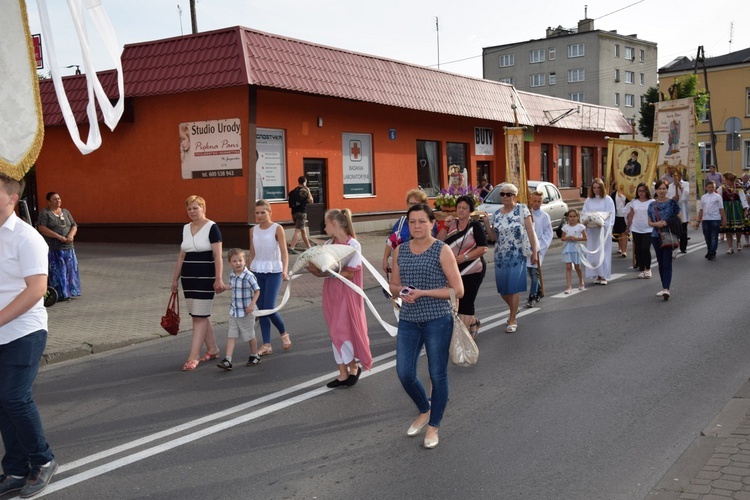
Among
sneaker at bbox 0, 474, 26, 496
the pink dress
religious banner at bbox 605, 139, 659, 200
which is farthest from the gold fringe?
religious banner at bbox 605, 139, 659, 200

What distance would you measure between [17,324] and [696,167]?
20.4m

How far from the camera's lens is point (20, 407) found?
170 inches

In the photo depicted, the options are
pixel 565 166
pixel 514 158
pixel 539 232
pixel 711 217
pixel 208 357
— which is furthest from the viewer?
pixel 565 166

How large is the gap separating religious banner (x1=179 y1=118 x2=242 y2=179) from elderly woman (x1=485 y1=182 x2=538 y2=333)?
446 inches

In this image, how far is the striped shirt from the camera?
7.55m

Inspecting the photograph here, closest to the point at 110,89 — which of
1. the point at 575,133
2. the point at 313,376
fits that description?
the point at 313,376

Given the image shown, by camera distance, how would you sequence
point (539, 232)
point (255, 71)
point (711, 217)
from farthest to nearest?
point (255, 71) → point (711, 217) → point (539, 232)

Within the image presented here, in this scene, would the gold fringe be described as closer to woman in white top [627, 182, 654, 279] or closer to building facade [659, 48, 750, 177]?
woman in white top [627, 182, 654, 279]

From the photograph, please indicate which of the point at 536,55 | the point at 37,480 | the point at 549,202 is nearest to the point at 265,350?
the point at 37,480

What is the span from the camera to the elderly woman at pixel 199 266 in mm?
7348

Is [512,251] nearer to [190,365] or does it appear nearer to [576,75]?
[190,365]

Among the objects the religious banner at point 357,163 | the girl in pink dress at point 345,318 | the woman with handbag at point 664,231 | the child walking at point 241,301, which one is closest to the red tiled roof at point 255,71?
the religious banner at point 357,163

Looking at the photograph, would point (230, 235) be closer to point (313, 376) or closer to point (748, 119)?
point (313, 376)

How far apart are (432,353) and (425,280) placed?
51 centimetres
